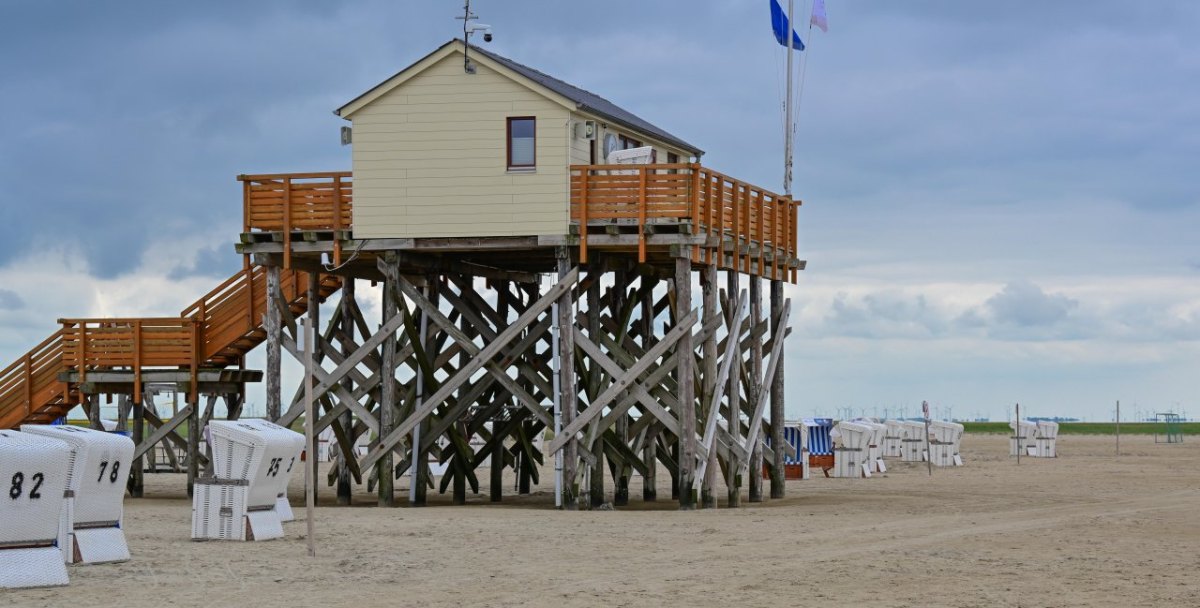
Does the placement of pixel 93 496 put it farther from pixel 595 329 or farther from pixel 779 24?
pixel 779 24

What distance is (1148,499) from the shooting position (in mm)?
31812

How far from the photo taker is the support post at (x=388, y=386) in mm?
29656

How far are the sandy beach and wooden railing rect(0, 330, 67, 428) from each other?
3168 mm

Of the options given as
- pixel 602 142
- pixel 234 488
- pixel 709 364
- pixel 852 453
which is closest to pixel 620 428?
pixel 709 364

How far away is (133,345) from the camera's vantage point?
32.7 meters

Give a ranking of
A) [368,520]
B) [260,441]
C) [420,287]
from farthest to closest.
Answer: [420,287] → [368,520] → [260,441]

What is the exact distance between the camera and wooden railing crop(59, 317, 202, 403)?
3266 cm

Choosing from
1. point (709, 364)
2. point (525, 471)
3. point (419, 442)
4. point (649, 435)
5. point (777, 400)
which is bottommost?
point (525, 471)

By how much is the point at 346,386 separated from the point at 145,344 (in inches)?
162

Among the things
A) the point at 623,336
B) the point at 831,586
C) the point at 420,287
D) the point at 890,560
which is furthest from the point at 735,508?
the point at 831,586

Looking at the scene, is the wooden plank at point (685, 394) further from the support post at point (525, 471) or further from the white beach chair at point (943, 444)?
the white beach chair at point (943, 444)

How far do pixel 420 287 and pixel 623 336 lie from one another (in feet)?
12.3

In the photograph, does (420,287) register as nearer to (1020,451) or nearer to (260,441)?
(260,441)

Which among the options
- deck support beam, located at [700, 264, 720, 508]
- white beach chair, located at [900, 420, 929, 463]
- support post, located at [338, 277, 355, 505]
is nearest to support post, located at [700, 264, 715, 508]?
deck support beam, located at [700, 264, 720, 508]
